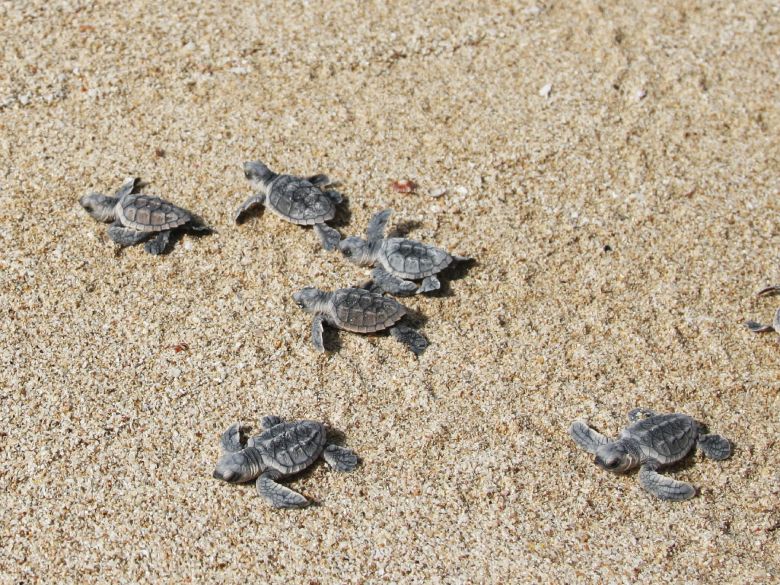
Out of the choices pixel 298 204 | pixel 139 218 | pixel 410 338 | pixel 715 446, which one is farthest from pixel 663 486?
pixel 139 218

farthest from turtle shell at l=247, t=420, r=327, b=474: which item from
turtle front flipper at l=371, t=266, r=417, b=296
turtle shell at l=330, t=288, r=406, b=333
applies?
turtle front flipper at l=371, t=266, r=417, b=296

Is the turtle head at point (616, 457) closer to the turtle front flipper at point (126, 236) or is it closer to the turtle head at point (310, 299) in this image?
the turtle head at point (310, 299)

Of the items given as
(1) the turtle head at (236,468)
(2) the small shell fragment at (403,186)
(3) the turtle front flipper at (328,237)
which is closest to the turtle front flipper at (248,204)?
(3) the turtle front flipper at (328,237)

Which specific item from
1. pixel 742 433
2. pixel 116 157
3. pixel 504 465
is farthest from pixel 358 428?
pixel 116 157

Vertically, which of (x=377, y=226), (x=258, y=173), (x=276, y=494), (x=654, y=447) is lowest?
(x=276, y=494)

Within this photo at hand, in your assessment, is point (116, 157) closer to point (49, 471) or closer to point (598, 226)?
point (49, 471)

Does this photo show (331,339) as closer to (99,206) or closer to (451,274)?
(451,274)

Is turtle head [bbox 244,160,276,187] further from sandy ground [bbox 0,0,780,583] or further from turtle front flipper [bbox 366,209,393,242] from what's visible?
turtle front flipper [bbox 366,209,393,242]
